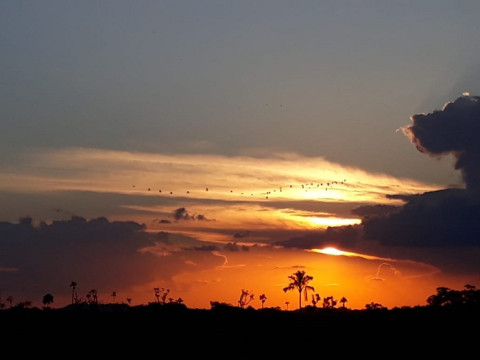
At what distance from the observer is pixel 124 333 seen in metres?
81.7

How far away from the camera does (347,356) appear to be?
7562 cm

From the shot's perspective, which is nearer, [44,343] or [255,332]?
[44,343]

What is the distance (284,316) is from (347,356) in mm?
20522

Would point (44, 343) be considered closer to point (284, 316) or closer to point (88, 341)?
point (88, 341)

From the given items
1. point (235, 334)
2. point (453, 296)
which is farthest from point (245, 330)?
point (453, 296)

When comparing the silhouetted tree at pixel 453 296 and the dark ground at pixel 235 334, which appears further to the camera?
the silhouetted tree at pixel 453 296

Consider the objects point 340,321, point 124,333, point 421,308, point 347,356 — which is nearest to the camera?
point 347,356

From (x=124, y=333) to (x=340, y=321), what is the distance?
24906mm

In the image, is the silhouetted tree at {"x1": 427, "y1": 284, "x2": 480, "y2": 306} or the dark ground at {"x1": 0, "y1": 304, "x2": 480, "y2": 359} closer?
the dark ground at {"x1": 0, "y1": 304, "x2": 480, "y2": 359}

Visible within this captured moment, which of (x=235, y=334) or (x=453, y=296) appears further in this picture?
(x=453, y=296)

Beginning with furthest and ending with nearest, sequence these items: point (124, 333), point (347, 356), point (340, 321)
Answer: point (340, 321) → point (124, 333) → point (347, 356)

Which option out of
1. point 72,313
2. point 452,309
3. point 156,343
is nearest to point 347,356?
point 156,343

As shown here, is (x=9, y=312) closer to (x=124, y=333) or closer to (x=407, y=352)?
(x=124, y=333)

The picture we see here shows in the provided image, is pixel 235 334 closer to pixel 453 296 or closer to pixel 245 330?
pixel 245 330
